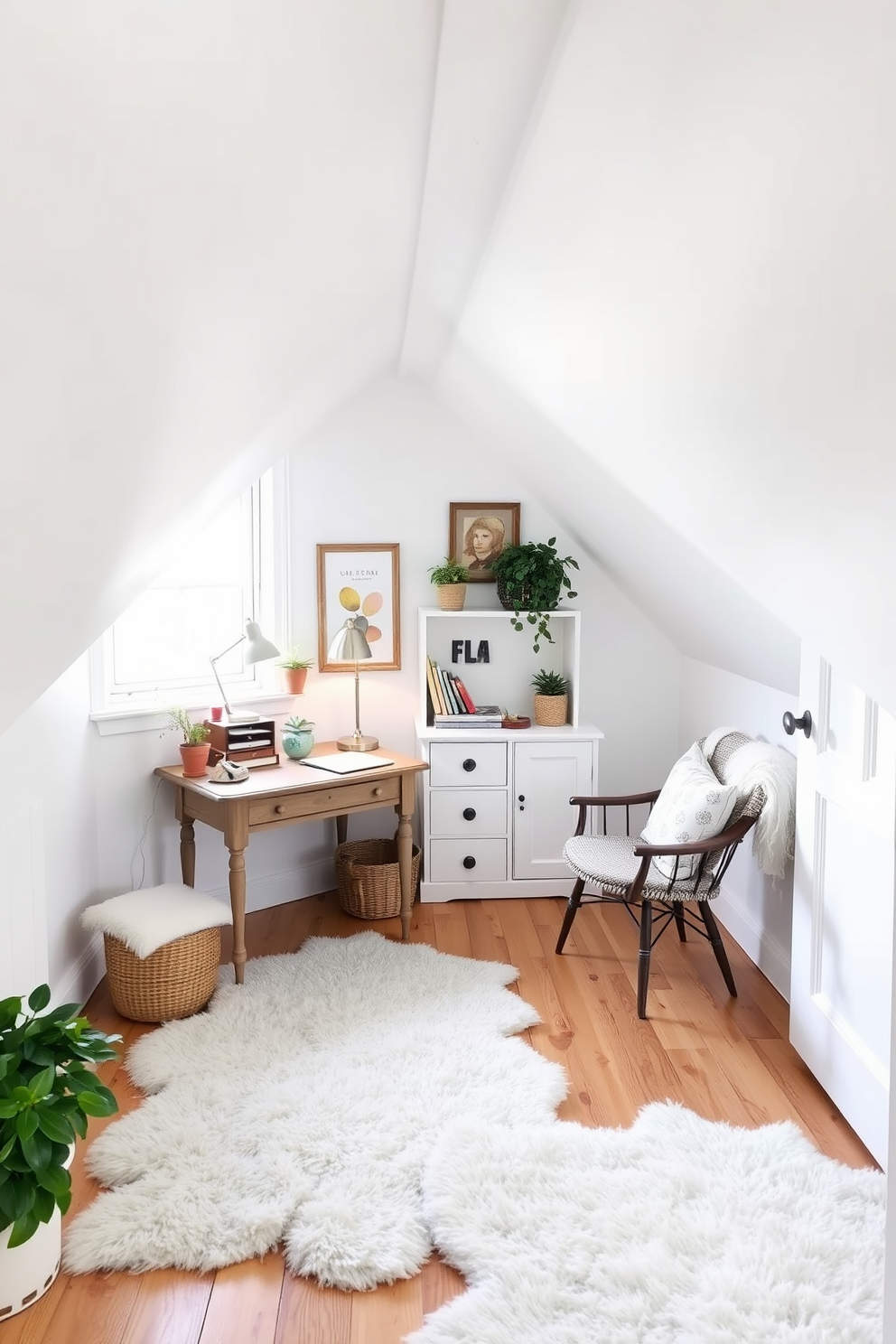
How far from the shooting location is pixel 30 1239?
6.40 ft

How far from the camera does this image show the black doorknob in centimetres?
272

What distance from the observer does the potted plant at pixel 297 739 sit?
398 centimetres

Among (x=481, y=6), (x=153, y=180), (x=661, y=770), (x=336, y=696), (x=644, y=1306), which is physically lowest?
(x=644, y=1306)

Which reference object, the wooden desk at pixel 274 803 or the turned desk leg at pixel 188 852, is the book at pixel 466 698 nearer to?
the wooden desk at pixel 274 803

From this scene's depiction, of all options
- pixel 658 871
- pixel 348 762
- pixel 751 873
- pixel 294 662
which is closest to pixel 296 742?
pixel 348 762

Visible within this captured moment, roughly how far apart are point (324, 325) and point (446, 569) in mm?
1938

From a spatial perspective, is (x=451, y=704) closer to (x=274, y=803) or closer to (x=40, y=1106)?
(x=274, y=803)

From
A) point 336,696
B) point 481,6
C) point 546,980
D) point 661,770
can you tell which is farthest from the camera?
point 661,770

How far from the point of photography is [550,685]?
14.5 feet

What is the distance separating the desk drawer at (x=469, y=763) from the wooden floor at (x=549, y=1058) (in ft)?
1.80

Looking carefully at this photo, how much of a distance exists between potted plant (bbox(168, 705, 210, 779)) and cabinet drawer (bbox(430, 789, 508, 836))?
38.8 inches

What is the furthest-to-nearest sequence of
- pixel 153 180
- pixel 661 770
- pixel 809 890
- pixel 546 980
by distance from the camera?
pixel 661 770 < pixel 546 980 < pixel 809 890 < pixel 153 180

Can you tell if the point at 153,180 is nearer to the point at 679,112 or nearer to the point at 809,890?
the point at 679,112

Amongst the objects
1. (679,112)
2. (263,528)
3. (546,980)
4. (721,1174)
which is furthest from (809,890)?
(263,528)
